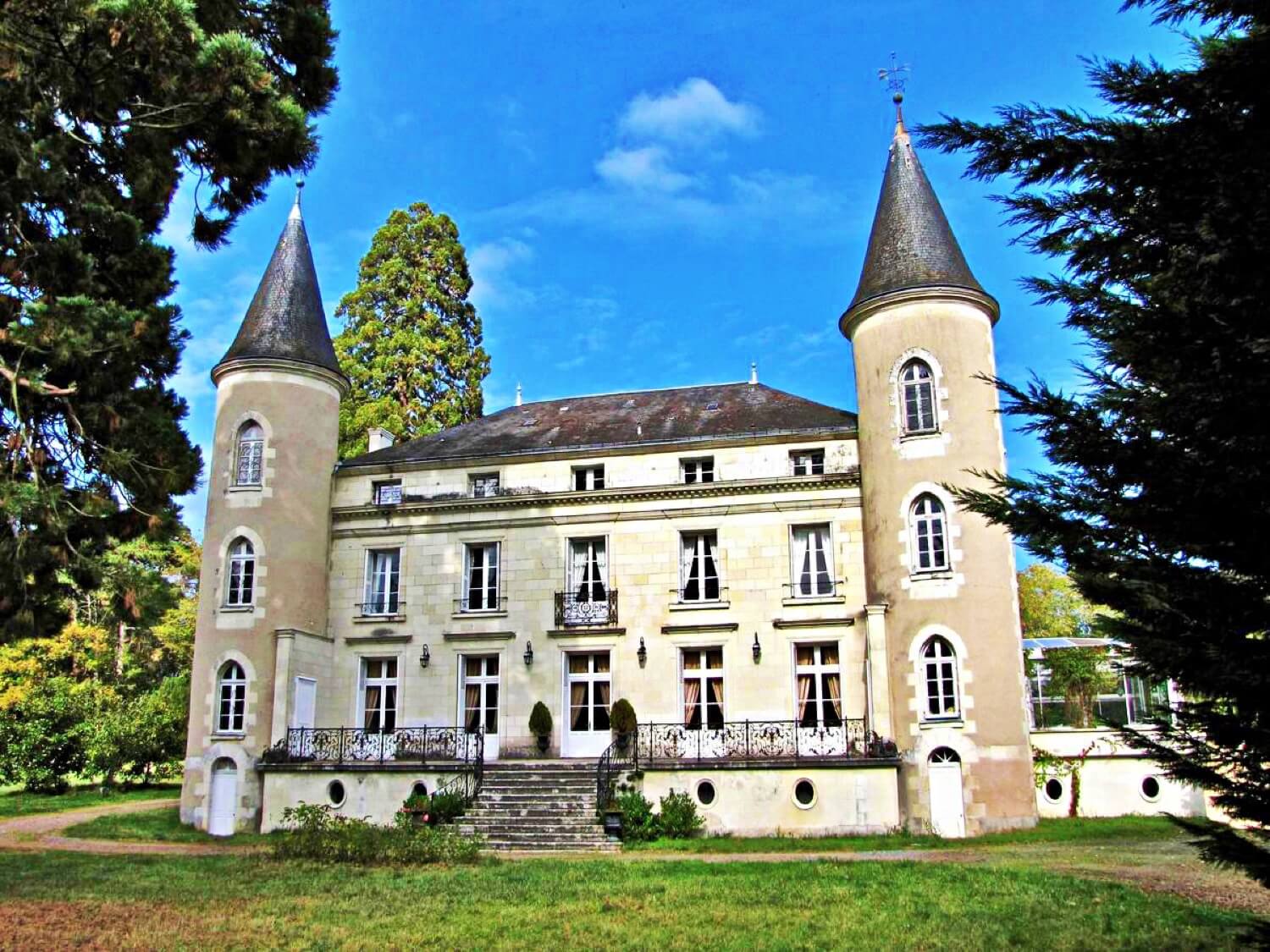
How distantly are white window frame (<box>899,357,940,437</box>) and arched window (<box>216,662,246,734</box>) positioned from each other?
50.7 ft

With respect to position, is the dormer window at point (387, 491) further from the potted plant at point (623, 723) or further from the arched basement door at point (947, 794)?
the arched basement door at point (947, 794)

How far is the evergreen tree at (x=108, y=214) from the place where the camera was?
824 centimetres

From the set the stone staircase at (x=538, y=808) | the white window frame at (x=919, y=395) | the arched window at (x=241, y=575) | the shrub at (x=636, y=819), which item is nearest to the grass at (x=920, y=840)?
the shrub at (x=636, y=819)

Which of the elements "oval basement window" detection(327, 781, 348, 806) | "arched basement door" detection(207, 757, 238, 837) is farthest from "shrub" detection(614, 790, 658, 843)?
"arched basement door" detection(207, 757, 238, 837)

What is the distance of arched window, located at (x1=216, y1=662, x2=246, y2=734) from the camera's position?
22.5 metres

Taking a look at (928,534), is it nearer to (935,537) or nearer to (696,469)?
(935,537)

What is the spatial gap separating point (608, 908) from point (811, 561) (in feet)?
42.3

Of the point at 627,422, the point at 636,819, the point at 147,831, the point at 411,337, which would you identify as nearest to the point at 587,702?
the point at 636,819

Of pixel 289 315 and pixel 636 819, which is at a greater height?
pixel 289 315

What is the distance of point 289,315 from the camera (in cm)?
2517

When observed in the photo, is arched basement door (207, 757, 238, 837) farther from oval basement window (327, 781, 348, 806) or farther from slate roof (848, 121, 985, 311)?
slate roof (848, 121, 985, 311)

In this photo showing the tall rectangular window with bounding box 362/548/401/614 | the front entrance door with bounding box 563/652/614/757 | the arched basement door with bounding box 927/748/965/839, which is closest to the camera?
the arched basement door with bounding box 927/748/965/839

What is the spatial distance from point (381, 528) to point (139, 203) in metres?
16.1

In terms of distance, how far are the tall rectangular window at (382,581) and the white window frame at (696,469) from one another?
7170 mm
